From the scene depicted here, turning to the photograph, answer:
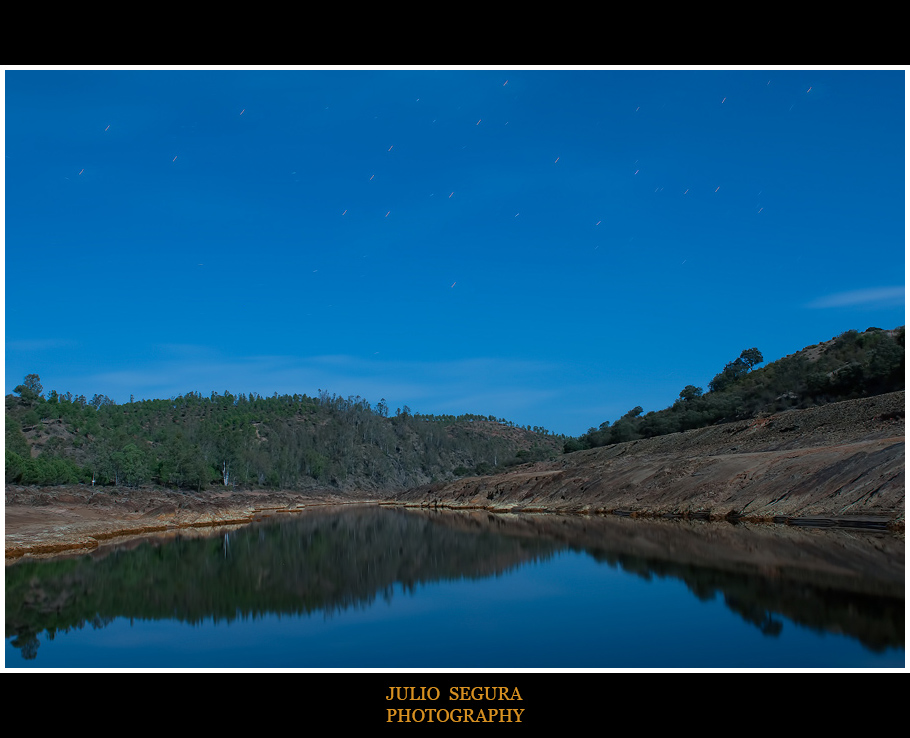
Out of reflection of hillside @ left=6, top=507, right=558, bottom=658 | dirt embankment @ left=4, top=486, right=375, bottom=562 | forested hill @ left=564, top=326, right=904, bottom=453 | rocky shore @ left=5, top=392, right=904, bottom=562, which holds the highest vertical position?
forested hill @ left=564, top=326, right=904, bottom=453

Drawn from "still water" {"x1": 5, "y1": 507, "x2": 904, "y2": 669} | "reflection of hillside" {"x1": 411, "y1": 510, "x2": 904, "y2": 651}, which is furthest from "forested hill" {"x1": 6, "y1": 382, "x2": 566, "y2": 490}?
"reflection of hillside" {"x1": 411, "y1": 510, "x2": 904, "y2": 651}

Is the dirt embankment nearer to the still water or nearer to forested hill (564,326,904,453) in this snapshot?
the still water

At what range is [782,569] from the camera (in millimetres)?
18734

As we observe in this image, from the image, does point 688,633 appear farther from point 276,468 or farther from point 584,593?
point 276,468

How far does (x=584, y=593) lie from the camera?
18688 mm

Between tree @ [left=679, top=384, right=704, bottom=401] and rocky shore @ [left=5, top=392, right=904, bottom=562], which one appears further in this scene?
tree @ [left=679, top=384, right=704, bottom=401]

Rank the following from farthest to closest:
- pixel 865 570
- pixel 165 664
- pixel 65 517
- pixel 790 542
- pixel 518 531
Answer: pixel 65 517
pixel 518 531
pixel 790 542
pixel 865 570
pixel 165 664

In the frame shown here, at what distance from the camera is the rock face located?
30.1 m

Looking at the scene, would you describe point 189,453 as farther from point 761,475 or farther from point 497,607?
point 497,607

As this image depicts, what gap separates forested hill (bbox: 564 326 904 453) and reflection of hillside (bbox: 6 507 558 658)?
149 feet

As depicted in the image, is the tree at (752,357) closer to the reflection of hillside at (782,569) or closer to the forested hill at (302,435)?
the forested hill at (302,435)

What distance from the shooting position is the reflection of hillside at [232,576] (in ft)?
61.2
